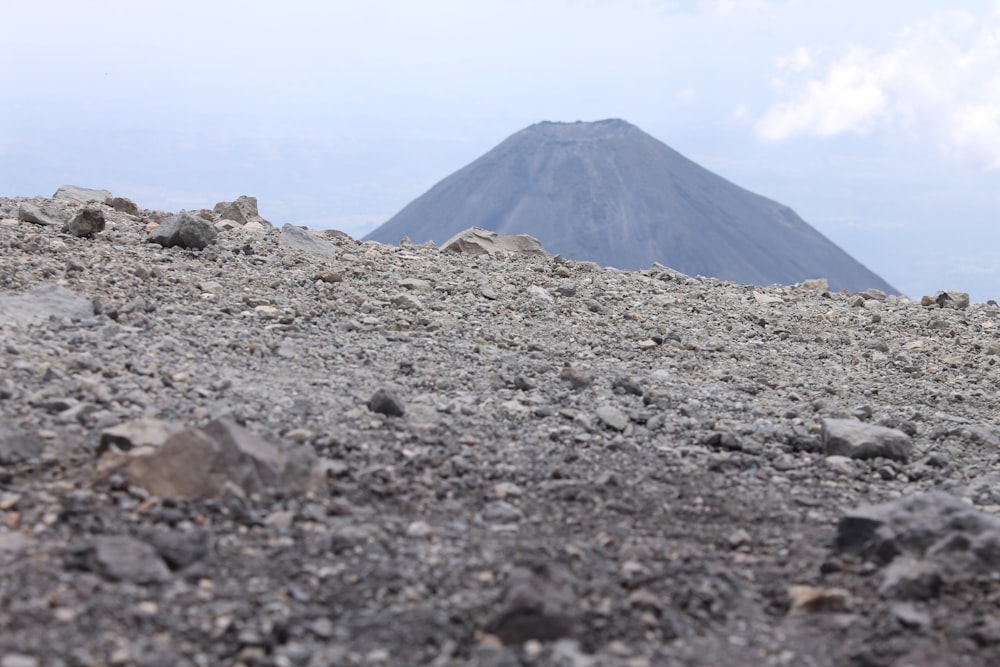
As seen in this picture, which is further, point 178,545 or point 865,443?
point 865,443

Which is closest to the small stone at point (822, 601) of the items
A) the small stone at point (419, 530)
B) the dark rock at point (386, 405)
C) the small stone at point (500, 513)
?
the small stone at point (500, 513)

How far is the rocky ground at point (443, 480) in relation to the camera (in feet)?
13.6

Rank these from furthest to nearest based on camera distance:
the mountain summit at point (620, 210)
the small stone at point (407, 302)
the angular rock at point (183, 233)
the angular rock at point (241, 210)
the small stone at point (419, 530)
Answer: the mountain summit at point (620, 210)
the angular rock at point (241, 210)
the angular rock at point (183, 233)
the small stone at point (407, 302)
the small stone at point (419, 530)

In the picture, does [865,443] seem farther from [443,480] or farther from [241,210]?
[241,210]

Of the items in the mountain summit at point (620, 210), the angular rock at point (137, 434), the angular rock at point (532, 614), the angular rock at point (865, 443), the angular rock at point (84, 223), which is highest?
the mountain summit at point (620, 210)

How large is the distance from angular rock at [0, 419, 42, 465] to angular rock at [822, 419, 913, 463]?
5.61 m

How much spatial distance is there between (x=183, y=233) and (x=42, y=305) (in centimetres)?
333

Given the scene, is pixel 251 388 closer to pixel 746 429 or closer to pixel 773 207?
pixel 746 429

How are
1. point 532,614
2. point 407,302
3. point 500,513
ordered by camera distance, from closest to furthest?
point 532,614 → point 500,513 → point 407,302

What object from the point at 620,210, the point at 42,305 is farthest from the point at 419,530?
the point at 620,210

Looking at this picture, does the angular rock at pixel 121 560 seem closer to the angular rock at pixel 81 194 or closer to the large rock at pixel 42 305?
the large rock at pixel 42 305

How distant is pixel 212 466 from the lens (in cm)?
522

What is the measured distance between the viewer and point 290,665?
384cm

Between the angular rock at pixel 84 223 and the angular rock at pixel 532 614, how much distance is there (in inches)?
353
